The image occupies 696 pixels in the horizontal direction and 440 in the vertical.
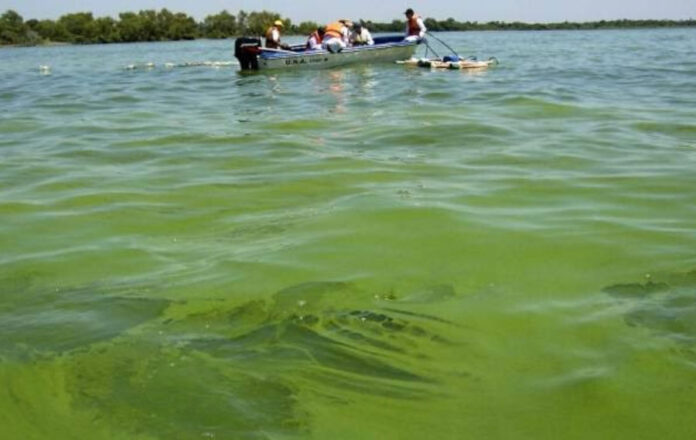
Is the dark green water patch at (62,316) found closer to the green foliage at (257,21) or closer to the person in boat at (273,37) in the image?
the person in boat at (273,37)

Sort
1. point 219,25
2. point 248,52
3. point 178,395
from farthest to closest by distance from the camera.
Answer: point 219,25
point 248,52
point 178,395

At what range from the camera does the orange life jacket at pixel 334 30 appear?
858 inches

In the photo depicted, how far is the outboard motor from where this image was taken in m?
20.3

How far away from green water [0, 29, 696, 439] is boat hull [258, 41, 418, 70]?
12072 mm

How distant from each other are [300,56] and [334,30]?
226 cm

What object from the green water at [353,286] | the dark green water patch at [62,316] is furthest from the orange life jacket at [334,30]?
the dark green water patch at [62,316]

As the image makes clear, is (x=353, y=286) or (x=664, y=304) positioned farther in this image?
(x=353, y=286)

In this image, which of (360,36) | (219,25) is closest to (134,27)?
(219,25)

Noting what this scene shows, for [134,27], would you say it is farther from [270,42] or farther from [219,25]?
[270,42]

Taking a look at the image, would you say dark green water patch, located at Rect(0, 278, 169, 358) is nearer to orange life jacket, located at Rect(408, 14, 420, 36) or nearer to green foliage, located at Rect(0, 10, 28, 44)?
orange life jacket, located at Rect(408, 14, 420, 36)

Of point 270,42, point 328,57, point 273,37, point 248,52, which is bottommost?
point 328,57

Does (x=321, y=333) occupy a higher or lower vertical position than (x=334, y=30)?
lower

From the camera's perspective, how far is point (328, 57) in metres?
20.7

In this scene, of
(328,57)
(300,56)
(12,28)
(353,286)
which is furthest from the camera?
(12,28)
